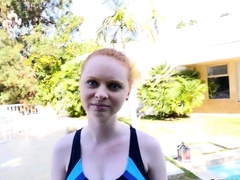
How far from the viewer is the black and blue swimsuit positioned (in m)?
0.97

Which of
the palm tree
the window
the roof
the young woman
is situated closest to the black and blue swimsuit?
the young woman

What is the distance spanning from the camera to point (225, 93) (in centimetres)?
1193

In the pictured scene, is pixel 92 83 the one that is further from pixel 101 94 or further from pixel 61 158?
pixel 61 158

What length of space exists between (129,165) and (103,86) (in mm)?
331

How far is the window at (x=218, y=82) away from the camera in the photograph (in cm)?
1186

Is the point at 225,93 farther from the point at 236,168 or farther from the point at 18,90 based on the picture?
the point at 18,90

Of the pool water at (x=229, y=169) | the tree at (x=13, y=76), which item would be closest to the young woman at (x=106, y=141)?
the pool water at (x=229, y=169)

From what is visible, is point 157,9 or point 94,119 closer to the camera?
point 94,119

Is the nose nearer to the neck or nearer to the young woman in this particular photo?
the young woman

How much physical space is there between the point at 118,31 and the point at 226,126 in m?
4.99

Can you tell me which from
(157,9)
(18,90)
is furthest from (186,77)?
(18,90)

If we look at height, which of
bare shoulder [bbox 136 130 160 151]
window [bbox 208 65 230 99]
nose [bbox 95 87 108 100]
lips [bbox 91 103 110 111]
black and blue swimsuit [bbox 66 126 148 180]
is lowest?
black and blue swimsuit [bbox 66 126 148 180]

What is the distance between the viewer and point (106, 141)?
1.07 metres

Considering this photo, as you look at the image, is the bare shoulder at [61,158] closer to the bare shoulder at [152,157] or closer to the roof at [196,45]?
the bare shoulder at [152,157]
